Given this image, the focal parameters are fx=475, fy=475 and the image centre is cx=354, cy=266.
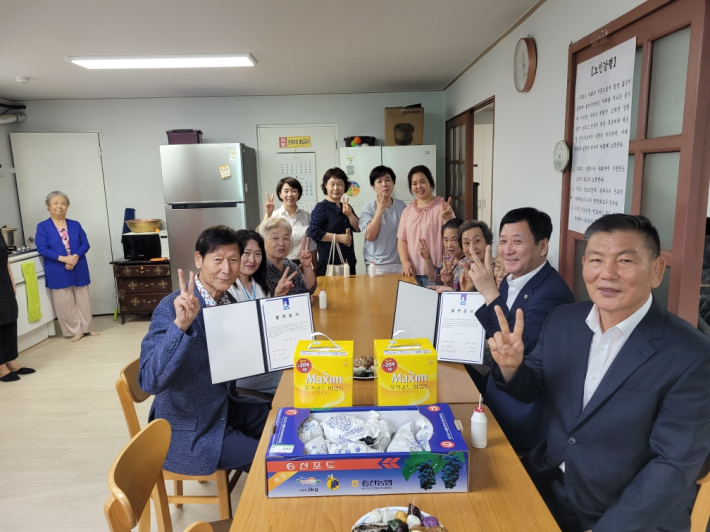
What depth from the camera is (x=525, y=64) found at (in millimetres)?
3059

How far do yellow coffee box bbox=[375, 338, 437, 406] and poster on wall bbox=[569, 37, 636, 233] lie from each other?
1281mm

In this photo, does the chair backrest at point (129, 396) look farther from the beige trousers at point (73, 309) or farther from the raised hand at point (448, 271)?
the beige trousers at point (73, 309)

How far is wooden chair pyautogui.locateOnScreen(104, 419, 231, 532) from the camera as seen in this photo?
1038 mm

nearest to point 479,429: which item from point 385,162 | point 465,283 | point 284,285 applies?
point 284,285

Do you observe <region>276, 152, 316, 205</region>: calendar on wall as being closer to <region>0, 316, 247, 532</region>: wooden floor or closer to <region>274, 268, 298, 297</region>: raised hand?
<region>0, 316, 247, 532</region>: wooden floor

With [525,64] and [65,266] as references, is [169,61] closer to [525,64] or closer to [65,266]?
[65,266]

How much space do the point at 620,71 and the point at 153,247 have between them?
496cm

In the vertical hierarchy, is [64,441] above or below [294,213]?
below

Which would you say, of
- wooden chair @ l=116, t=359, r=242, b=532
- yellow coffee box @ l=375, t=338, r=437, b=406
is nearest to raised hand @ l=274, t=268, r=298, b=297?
wooden chair @ l=116, t=359, r=242, b=532

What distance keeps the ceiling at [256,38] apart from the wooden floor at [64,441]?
2.54 m

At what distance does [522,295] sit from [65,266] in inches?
186

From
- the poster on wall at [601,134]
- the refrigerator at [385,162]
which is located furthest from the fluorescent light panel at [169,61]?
the poster on wall at [601,134]

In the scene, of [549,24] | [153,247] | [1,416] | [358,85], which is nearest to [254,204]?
[153,247]

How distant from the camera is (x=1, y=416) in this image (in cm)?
328
